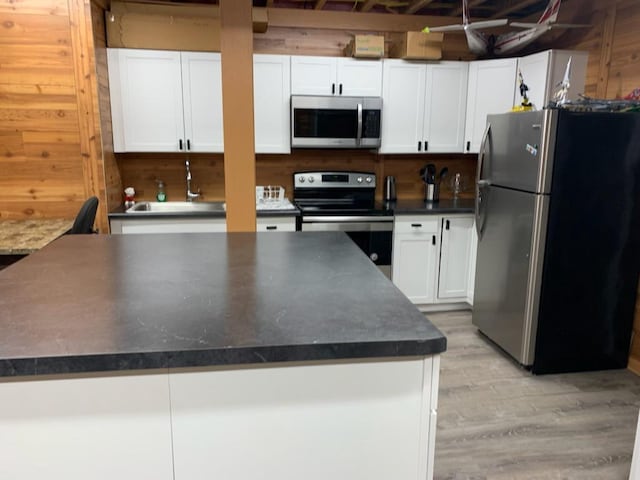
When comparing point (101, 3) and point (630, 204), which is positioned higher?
point (101, 3)

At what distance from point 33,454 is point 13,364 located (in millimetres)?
243

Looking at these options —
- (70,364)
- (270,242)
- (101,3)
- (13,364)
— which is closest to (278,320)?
(70,364)

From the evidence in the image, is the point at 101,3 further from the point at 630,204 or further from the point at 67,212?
the point at 630,204

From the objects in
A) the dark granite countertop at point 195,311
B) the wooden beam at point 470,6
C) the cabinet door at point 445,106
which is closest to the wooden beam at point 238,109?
the dark granite countertop at point 195,311

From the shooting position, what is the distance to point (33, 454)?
1.08 m

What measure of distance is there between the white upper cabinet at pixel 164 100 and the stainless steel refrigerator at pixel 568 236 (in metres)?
2.16

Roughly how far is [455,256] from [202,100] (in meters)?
2.40

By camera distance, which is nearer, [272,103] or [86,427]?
[86,427]

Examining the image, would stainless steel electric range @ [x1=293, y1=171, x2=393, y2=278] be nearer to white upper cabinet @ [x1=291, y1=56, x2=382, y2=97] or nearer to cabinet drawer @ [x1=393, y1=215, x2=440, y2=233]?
cabinet drawer @ [x1=393, y1=215, x2=440, y2=233]

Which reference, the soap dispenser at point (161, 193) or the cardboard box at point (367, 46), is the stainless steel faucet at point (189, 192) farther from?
the cardboard box at point (367, 46)

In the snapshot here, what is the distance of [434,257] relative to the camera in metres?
3.92

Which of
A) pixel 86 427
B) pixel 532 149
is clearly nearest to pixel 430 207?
pixel 532 149

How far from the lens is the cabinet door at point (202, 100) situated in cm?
365

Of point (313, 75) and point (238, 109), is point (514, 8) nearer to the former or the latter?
point (313, 75)
